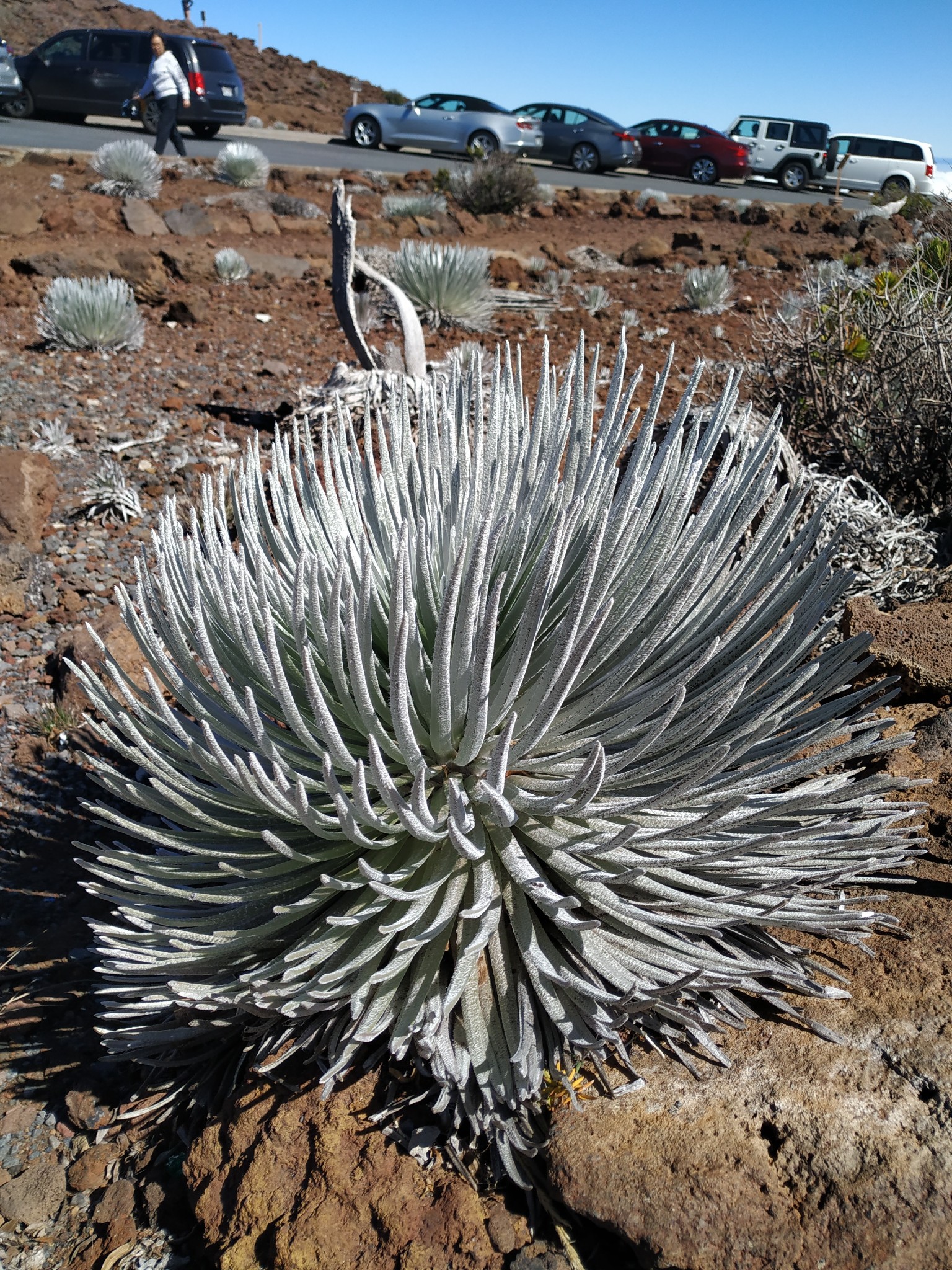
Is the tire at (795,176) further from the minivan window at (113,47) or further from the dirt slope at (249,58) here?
the dirt slope at (249,58)

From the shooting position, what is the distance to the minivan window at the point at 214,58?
61.3 feet

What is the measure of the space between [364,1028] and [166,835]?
45 centimetres

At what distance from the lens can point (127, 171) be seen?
32.4 ft

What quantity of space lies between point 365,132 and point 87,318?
1688 centimetres

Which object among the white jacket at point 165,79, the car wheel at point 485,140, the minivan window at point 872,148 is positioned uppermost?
the minivan window at point 872,148

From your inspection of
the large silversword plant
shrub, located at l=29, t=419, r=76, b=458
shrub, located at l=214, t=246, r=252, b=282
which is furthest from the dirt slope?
the large silversword plant

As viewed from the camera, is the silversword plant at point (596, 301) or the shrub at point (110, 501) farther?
the silversword plant at point (596, 301)

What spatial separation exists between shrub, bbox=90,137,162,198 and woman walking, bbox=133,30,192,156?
2.80 ft

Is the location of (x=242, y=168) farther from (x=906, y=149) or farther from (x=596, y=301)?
(x=906, y=149)

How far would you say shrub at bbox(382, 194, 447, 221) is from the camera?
10.6 m

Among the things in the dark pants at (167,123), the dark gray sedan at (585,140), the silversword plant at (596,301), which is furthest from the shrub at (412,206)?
the dark gray sedan at (585,140)

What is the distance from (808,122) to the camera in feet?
68.8

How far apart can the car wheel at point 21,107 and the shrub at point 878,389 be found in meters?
18.3

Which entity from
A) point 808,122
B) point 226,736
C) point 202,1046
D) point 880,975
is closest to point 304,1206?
point 202,1046
